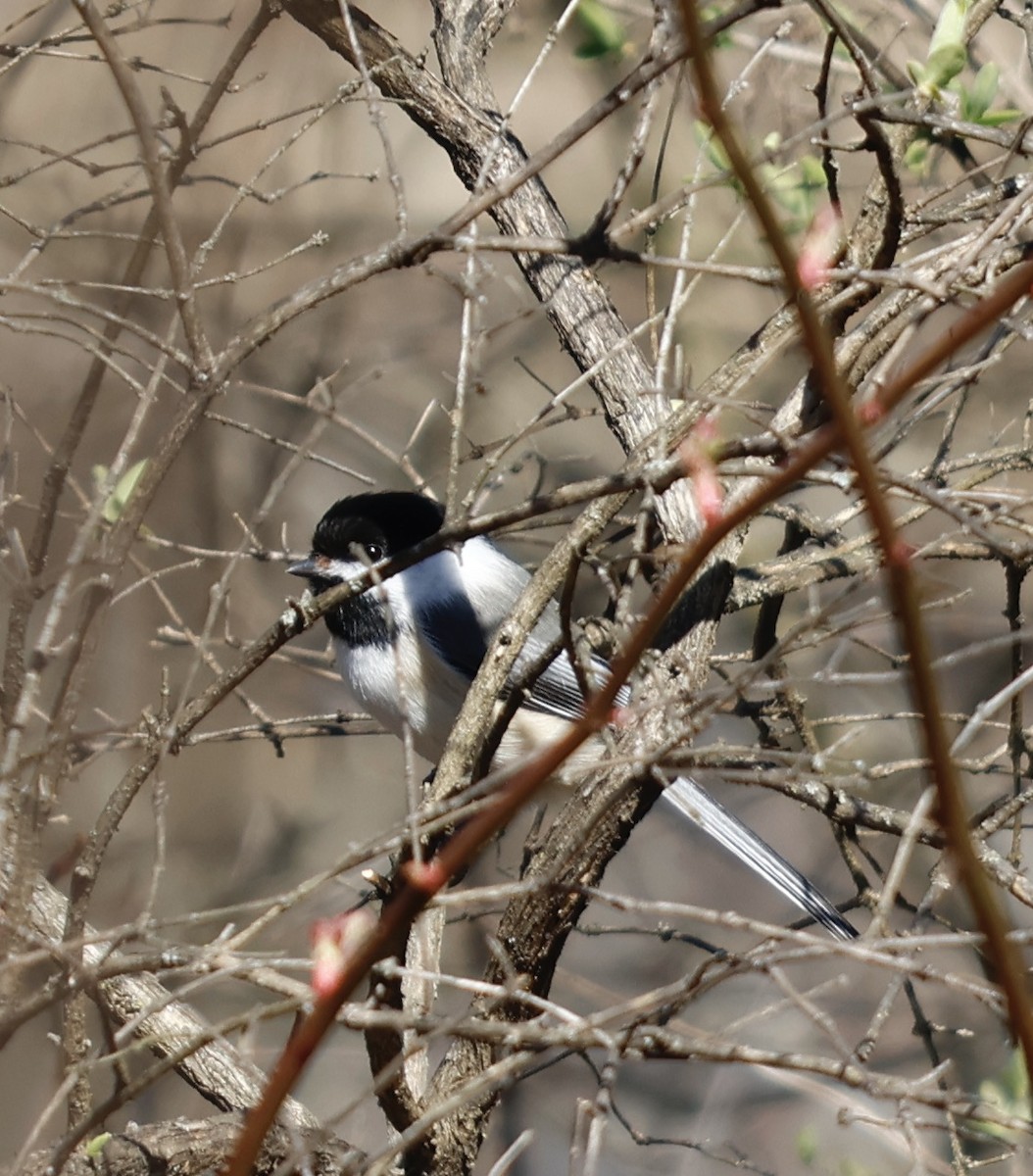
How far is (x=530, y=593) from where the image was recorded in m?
2.48

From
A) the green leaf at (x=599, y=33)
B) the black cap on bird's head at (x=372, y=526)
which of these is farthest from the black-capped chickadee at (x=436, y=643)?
the green leaf at (x=599, y=33)

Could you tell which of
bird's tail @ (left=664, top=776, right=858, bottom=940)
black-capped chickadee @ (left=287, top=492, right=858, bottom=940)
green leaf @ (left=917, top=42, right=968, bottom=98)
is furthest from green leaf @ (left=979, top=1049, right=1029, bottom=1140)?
green leaf @ (left=917, top=42, right=968, bottom=98)

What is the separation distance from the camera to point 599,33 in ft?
12.1

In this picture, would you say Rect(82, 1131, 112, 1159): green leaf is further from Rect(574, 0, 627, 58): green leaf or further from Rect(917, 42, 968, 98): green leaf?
Rect(574, 0, 627, 58): green leaf

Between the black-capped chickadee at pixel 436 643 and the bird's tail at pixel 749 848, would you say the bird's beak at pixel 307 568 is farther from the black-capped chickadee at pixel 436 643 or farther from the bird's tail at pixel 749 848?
the bird's tail at pixel 749 848

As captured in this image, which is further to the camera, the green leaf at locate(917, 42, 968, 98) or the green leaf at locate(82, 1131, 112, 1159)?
the green leaf at locate(917, 42, 968, 98)

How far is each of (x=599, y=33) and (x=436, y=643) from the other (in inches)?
69.8

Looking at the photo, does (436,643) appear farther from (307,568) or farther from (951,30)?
(951,30)

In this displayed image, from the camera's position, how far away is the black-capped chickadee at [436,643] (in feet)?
12.3

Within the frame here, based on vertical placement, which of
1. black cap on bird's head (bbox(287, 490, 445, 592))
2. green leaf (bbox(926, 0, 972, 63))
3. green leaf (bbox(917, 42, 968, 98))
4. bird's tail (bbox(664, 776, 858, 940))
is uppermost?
green leaf (bbox(926, 0, 972, 63))

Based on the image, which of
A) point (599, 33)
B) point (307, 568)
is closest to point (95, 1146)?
point (307, 568)

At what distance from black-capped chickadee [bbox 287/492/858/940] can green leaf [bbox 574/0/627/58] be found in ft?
4.35

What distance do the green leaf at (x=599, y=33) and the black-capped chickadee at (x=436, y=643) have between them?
132cm

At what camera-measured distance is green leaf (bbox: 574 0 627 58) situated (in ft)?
12.0
